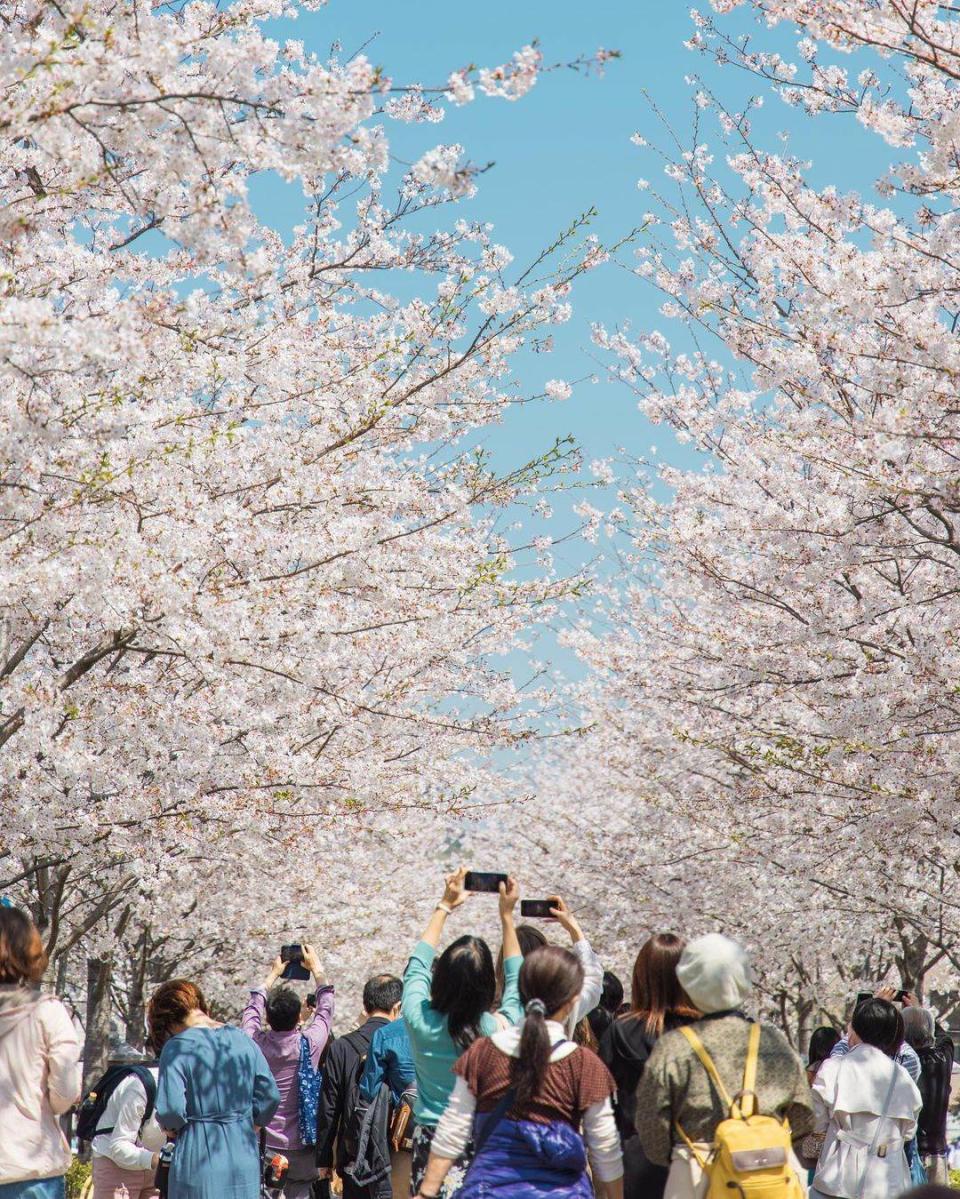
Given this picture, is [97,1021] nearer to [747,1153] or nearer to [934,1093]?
[934,1093]

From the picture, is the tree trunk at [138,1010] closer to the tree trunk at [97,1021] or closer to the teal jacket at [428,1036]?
the tree trunk at [97,1021]

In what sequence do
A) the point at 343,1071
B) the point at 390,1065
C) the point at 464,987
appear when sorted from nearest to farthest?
1. the point at 464,987
2. the point at 390,1065
3. the point at 343,1071

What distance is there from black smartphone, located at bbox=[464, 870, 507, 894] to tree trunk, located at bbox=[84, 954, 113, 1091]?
38.1 ft

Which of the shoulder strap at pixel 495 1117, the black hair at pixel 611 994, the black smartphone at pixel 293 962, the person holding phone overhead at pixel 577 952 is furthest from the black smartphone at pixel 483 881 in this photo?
the black hair at pixel 611 994

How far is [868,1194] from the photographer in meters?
6.00

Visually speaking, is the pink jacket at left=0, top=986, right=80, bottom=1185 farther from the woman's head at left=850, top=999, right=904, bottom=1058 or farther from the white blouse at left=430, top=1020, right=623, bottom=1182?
the woman's head at left=850, top=999, right=904, bottom=1058

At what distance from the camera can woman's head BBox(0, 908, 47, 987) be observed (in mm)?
4578

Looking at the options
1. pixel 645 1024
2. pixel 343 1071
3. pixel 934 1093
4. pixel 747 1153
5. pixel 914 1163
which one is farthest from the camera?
pixel 934 1093

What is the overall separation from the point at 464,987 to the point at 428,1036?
0.21 meters

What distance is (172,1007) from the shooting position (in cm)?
539

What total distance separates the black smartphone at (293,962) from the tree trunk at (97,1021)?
9307 mm

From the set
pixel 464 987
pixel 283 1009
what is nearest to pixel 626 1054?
pixel 464 987

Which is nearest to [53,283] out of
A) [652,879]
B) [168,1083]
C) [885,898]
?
[168,1083]

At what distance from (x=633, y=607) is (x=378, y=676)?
4.50 meters
